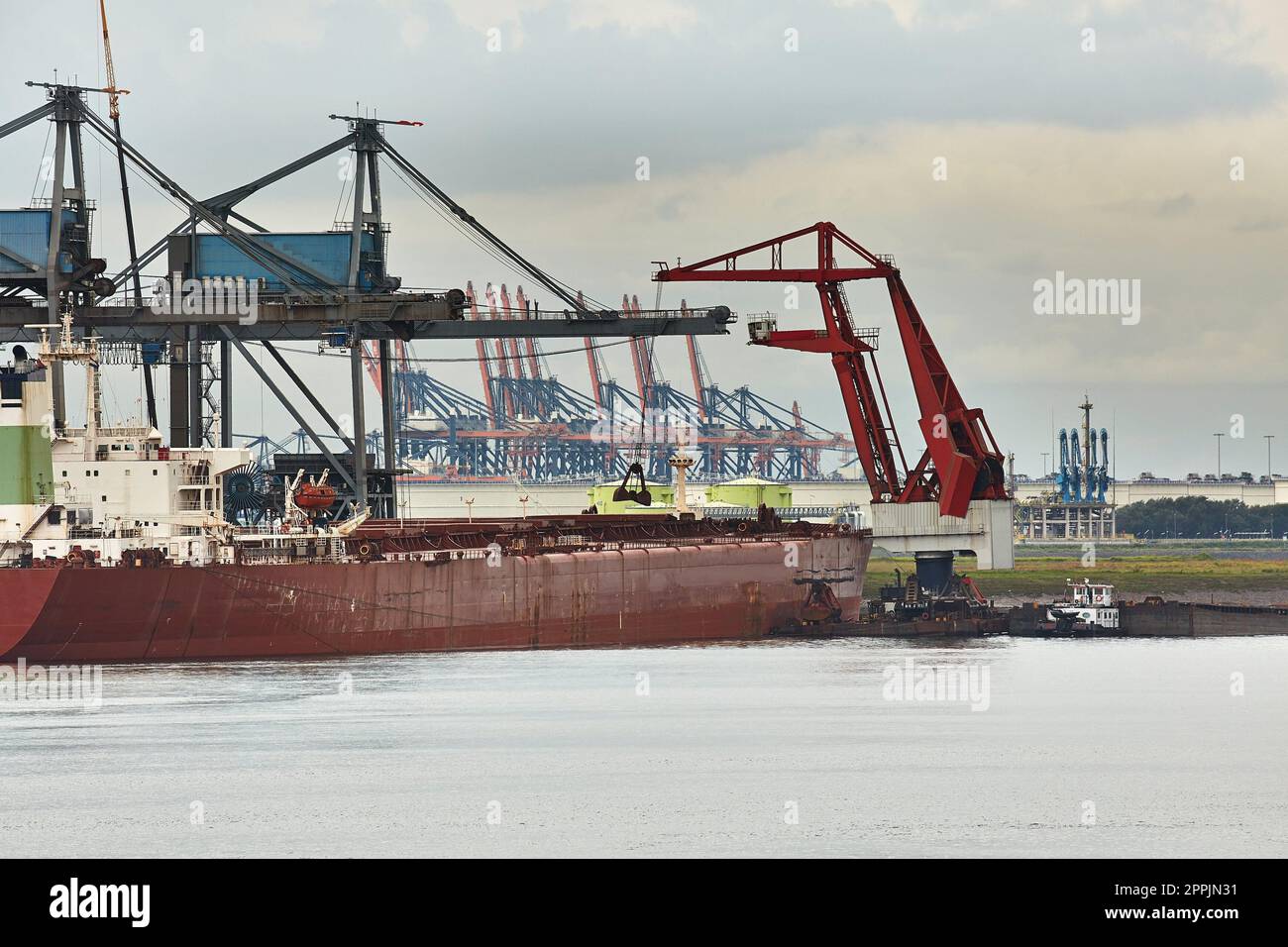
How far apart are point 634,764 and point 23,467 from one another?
22.6 metres

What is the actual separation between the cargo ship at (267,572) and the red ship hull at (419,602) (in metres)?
0.04

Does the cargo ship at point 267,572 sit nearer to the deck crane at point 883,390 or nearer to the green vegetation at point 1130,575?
the deck crane at point 883,390

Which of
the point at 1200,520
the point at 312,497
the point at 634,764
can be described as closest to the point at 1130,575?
the point at 312,497

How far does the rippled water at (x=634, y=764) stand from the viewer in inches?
1045

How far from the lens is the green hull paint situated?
47188 millimetres

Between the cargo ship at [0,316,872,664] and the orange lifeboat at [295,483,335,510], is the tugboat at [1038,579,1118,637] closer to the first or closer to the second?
the cargo ship at [0,316,872,664]

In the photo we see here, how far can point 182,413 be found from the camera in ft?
201

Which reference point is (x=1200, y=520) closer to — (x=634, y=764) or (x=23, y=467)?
(x=23, y=467)

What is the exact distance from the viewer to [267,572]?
4700 centimetres

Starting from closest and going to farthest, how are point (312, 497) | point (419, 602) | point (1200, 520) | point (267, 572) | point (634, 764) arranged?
point (634, 764) → point (267, 572) → point (419, 602) → point (312, 497) → point (1200, 520)

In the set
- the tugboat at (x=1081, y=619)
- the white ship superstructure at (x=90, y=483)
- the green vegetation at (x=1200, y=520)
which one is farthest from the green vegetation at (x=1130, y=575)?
the white ship superstructure at (x=90, y=483)

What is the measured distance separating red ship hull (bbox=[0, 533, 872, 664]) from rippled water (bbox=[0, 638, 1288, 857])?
128 centimetres

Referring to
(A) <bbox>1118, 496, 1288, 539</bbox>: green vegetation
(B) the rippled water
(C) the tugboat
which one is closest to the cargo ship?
(B) the rippled water
